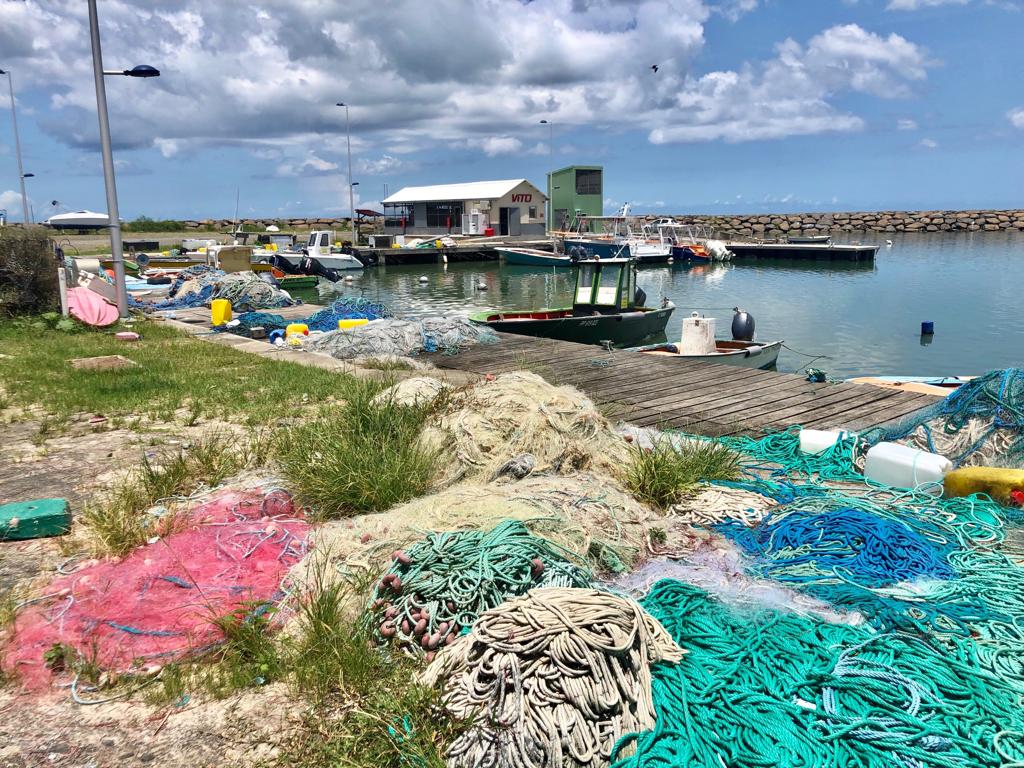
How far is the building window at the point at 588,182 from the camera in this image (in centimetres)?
6094

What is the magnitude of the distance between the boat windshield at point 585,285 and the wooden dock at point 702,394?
16.1 feet

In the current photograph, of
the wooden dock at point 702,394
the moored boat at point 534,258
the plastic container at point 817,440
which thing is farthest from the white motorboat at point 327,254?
the plastic container at point 817,440

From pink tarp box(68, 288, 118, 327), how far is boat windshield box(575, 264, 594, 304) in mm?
10166

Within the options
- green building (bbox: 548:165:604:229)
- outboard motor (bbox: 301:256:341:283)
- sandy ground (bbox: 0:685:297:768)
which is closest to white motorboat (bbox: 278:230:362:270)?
outboard motor (bbox: 301:256:341:283)

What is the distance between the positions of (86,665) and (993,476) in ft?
19.6

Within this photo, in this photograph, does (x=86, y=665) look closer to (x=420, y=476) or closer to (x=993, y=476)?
(x=420, y=476)

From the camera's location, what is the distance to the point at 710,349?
43.5 feet

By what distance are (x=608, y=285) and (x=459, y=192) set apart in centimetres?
4689

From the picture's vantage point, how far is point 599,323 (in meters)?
16.5

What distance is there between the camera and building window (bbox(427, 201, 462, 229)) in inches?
2384

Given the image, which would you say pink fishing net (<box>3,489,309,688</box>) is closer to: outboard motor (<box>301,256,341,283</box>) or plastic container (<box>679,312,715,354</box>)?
plastic container (<box>679,312,715,354</box>)

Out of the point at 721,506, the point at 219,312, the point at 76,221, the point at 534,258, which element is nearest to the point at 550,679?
the point at 721,506

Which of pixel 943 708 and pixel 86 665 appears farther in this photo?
pixel 86 665

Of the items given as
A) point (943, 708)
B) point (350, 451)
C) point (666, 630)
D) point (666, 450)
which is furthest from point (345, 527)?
point (943, 708)
